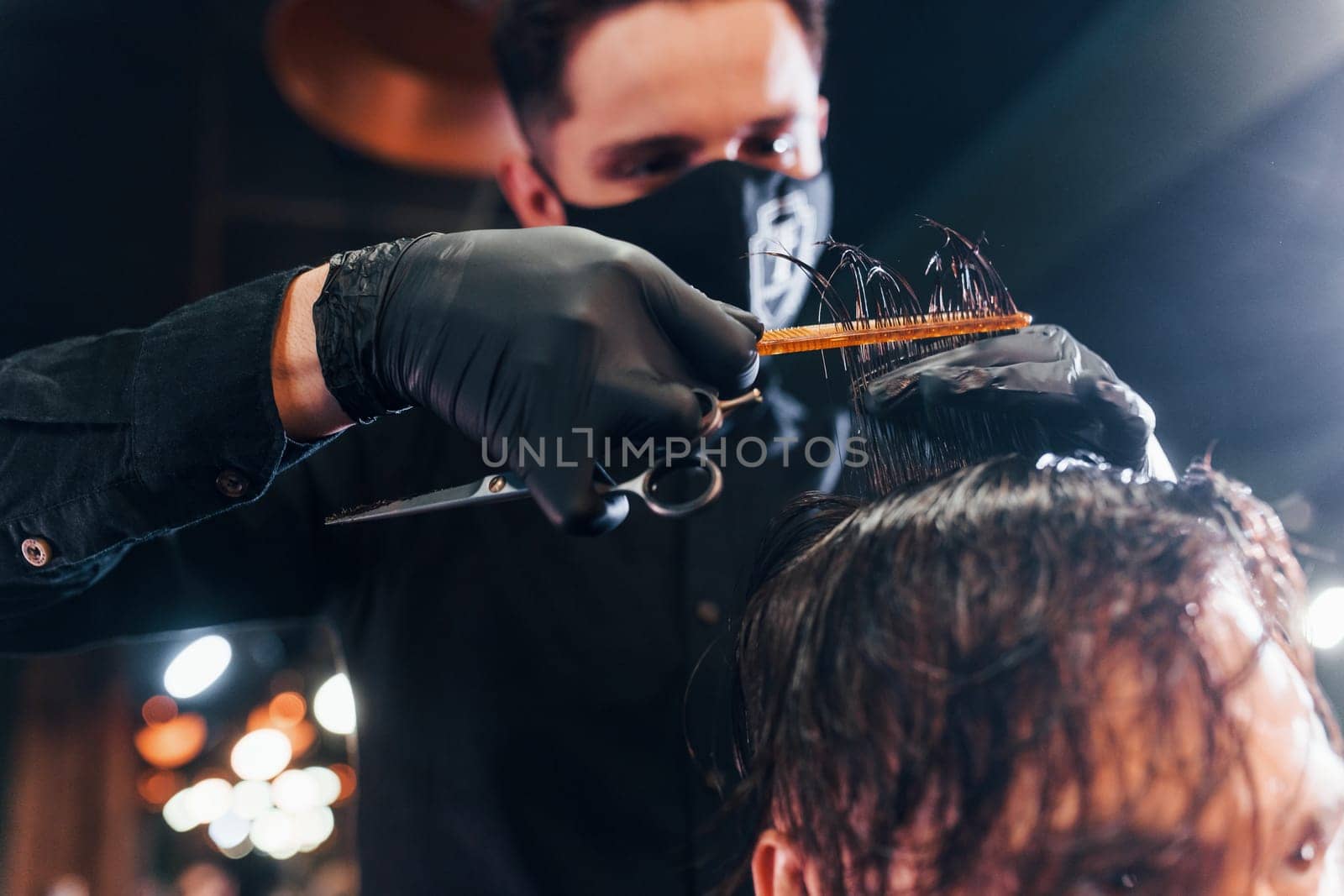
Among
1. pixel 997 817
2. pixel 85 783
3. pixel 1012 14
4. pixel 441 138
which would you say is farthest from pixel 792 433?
pixel 85 783

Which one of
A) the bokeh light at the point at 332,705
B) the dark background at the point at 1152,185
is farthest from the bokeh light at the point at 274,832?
the dark background at the point at 1152,185

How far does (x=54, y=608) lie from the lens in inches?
42.3

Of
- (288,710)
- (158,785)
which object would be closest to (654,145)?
(158,785)

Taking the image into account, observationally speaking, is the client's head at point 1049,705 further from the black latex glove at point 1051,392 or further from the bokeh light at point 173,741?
the bokeh light at point 173,741

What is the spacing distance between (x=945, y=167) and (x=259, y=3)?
1.20m

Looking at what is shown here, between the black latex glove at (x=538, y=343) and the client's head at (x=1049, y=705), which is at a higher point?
the black latex glove at (x=538, y=343)

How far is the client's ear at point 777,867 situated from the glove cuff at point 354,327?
619mm

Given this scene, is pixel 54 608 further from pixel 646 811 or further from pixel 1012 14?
pixel 1012 14

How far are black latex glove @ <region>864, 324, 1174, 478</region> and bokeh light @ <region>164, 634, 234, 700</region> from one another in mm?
1776

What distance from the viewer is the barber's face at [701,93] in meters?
1.09

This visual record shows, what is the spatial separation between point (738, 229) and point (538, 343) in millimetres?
427

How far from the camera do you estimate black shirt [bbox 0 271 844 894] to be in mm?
888

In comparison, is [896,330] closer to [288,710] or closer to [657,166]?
[657,166]

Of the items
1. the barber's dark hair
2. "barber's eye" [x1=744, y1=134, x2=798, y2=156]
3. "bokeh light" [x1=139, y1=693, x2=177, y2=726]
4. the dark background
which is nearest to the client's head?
the dark background
